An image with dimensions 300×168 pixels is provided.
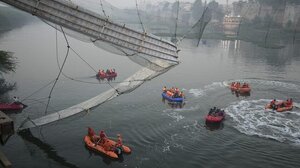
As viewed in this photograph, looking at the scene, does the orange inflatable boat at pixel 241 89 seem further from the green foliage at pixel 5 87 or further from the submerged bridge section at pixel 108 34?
the green foliage at pixel 5 87

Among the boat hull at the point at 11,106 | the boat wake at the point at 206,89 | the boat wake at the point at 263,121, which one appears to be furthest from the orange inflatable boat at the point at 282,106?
the boat hull at the point at 11,106

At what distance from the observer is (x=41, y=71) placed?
49.3m

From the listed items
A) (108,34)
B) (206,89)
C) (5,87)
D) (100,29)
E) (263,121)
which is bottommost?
(263,121)

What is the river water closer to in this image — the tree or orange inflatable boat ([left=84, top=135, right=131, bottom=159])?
orange inflatable boat ([left=84, top=135, right=131, bottom=159])

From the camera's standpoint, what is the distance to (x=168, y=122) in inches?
1182

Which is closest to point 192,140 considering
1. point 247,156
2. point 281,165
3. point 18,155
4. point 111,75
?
point 247,156

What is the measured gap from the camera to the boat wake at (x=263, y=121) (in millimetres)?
27938

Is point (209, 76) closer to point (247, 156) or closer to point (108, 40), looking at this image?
point (247, 156)

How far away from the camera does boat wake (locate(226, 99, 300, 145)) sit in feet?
91.7

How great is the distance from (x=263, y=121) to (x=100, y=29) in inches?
864

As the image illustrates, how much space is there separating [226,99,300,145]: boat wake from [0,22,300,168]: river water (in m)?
0.10

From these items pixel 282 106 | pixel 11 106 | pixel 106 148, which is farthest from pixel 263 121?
pixel 11 106

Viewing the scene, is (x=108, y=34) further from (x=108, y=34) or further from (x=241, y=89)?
(x=241, y=89)

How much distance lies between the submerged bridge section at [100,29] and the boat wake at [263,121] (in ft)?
45.2
